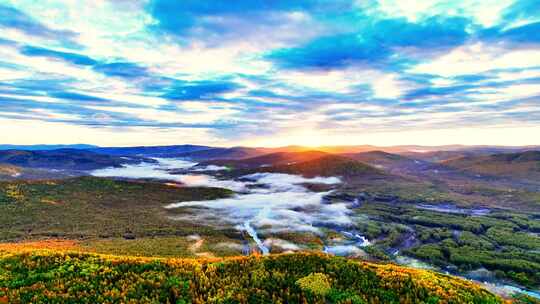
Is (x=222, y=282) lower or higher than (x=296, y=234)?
higher

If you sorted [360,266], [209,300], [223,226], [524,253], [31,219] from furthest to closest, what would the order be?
[223,226] → [31,219] → [524,253] → [360,266] → [209,300]

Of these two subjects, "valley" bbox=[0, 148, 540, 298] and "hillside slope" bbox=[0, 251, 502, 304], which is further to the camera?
"valley" bbox=[0, 148, 540, 298]

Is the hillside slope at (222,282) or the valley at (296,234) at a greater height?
the hillside slope at (222,282)

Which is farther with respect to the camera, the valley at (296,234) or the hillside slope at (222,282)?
the valley at (296,234)

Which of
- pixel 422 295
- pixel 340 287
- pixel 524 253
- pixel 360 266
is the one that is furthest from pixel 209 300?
Answer: pixel 524 253

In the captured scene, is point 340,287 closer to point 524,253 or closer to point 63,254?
point 63,254

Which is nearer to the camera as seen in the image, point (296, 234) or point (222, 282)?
point (222, 282)

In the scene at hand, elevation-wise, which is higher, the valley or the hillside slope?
the hillside slope

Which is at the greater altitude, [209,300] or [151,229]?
[209,300]
